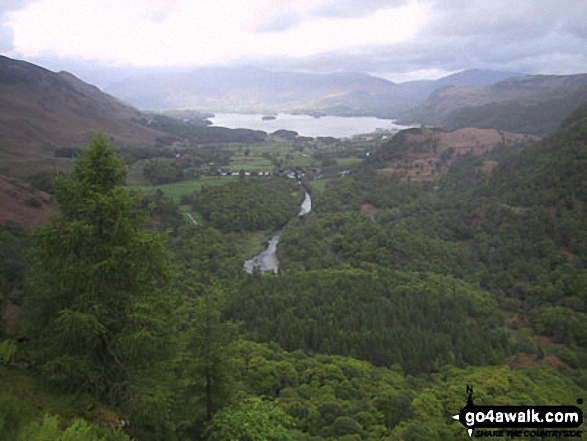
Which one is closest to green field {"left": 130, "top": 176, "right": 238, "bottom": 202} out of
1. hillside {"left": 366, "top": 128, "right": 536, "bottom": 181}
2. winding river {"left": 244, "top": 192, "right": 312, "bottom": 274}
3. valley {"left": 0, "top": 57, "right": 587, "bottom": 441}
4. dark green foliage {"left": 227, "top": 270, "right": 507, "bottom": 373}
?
valley {"left": 0, "top": 57, "right": 587, "bottom": 441}

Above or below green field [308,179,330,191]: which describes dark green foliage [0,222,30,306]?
above

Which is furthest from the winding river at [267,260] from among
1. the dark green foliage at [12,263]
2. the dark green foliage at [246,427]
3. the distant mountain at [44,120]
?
the distant mountain at [44,120]

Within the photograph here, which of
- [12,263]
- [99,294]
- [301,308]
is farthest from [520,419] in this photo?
[12,263]

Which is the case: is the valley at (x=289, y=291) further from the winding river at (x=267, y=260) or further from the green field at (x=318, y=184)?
the green field at (x=318, y=184)

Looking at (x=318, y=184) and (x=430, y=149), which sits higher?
(x=430, y=149)

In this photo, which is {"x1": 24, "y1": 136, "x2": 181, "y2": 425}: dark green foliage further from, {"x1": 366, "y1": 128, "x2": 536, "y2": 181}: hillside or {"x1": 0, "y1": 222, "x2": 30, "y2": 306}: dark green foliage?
{"x1": 366, "y1": 128, "x2": 536, "y2": 181}: hillside

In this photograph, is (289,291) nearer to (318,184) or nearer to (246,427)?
(246,427)

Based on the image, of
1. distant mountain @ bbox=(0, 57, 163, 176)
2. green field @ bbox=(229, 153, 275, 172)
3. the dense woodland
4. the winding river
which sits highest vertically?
distant mountain @ bbox=(0, 57, 163, 176)
